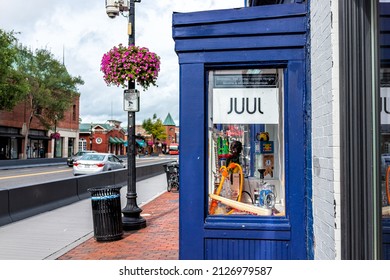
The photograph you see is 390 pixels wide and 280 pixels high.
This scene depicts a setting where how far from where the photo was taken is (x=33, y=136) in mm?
51344

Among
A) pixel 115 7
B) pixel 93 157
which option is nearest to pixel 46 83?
pixel 93 157

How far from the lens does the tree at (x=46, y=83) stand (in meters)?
44.5

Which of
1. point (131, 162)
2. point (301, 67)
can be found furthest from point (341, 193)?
point (131, 162)

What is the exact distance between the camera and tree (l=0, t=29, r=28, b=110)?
33281 mm

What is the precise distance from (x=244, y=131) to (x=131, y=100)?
4.84 m

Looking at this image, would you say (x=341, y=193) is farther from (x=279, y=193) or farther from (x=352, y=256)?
(x=279, y=193)

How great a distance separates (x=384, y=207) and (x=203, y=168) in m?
1.78

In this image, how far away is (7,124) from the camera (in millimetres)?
45031

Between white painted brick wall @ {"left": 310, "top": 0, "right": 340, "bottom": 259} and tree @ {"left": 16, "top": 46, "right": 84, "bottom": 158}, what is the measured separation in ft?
145

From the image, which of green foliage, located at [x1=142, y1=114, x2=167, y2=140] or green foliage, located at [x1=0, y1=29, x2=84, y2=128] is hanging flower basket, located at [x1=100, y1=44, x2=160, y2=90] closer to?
green foliage, located at [x1=0, y1=29, x2=84, y2=128]

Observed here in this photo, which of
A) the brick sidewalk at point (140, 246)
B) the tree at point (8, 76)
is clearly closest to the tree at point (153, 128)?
the tree at point (8, 76)

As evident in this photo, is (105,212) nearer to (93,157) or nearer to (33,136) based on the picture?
(93,157)
